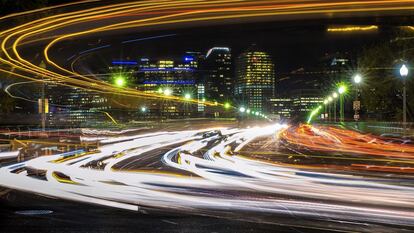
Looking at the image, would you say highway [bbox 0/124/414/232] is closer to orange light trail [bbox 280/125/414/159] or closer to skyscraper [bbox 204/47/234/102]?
orange light trail [bbox 280/125/414/159]

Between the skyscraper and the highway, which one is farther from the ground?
the skyscraper

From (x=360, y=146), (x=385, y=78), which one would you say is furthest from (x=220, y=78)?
(x=360, y=146)

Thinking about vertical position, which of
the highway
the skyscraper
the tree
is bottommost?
the highway

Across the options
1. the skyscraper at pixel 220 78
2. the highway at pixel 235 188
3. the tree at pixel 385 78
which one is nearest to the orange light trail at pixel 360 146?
the highway at pixel 235 188

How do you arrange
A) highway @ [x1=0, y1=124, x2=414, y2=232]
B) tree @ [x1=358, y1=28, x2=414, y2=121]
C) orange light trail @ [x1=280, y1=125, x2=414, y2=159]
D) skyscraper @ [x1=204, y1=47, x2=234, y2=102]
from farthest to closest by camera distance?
skyscraper @ [x1=204, y1=47, x2=234, y2=102] < tree @ [x1=358, y1=28, x2=414, y2=121] < orange light trail @ [x1=280, y1=125, x2=414, y2=159] < highway @ [x1=0, y1=124, x2=414, y2=232]

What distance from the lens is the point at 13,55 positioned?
2523 centimetres

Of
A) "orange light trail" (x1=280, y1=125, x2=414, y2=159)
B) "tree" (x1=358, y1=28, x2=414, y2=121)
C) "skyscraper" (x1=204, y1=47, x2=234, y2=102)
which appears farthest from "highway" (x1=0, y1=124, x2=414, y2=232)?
"skyscraper" (x1=204, y1=47, x2=234, y2=102)

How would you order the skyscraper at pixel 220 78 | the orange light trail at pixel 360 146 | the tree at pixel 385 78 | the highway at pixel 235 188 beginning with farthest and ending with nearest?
the skyscraper at pixel 220 78 < the tree at pixel 385 78 < the orange light trail at pixel 360 146 < the highway at pixel 235 188

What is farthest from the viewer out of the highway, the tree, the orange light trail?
the tree

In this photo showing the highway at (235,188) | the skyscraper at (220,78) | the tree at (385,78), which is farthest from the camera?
the skyscraper at (220,78)

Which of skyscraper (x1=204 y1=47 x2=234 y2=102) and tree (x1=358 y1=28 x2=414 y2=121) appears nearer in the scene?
tree (x1=358 y1=28 x2=414 y2=121)

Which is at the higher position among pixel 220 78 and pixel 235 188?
pixel 220 78

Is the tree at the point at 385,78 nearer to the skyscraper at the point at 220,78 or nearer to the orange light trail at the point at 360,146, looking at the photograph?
the orange light trail at the point at 360,146

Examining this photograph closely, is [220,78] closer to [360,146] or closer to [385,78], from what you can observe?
[385,78]
